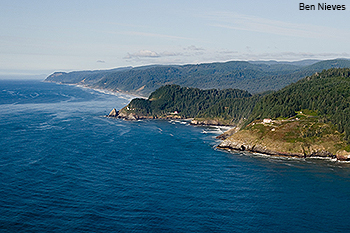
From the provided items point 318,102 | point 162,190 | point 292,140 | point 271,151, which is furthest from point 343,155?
point 162,190

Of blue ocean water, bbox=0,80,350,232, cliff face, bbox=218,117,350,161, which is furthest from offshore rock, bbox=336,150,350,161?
blue ocean water, bbox=0,80,350,232

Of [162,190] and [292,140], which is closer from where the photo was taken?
[162,190]

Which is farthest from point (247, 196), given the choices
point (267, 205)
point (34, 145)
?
point (34, 145)

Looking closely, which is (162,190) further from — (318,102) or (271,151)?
(318,102)

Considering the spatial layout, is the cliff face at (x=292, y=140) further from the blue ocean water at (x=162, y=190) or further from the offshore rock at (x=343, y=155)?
the blue ocean water at (x=162, y=190)

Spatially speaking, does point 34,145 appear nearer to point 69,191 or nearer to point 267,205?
point 69,191

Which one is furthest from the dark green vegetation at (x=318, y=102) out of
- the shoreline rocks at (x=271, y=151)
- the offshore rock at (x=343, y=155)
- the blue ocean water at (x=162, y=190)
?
the blue ocean water at (x=162, y=190)
